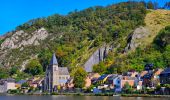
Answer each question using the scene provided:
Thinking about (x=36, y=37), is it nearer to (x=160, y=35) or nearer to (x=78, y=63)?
(x=78, y=63)

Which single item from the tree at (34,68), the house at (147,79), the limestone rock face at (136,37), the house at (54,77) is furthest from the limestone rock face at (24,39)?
the house at (147,79)

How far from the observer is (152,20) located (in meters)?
152

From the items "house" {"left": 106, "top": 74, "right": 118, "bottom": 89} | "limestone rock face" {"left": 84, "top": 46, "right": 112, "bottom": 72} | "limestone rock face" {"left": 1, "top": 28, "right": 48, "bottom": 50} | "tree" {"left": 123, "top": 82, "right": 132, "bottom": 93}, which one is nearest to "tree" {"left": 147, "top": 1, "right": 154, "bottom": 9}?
"limestone rock face" {"left": 84, "top": 46, "right": 112, "bottom": 72}

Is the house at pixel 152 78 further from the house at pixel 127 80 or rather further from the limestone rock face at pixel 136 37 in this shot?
the limestone rock face at pixel 136 37

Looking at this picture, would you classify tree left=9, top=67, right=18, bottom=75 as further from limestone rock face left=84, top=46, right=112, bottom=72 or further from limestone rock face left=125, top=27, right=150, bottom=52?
limestone rock face left=125, top=27, right=150, bottom=52

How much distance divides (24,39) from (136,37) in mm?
78494

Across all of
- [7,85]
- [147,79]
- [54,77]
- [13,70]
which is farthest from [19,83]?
[147,79]

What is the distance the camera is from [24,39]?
194125mm

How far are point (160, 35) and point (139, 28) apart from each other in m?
14.0

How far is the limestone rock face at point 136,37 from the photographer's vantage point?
128 m

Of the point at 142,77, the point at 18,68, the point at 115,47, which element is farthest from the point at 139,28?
the point at 18,68

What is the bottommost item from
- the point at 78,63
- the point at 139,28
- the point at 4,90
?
the point at 4,90

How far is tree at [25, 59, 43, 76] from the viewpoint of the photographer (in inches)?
6048

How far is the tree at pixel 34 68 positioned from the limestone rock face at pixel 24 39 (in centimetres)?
3251
